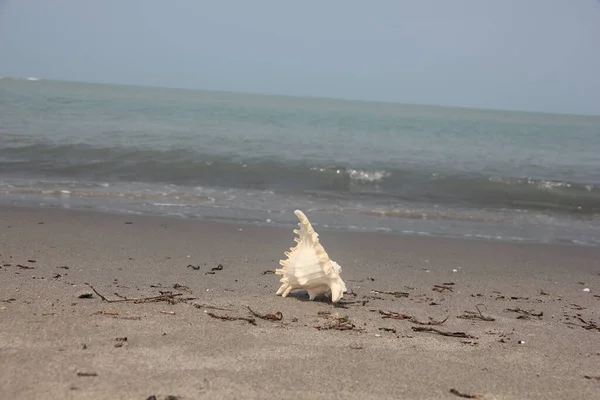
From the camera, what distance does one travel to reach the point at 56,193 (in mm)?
11047

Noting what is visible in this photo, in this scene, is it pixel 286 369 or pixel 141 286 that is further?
pixel 141 286

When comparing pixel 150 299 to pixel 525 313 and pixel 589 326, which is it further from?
pixel 589 326

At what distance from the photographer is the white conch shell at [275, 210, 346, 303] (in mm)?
4535

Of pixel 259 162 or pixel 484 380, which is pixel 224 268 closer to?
pixel 484 380

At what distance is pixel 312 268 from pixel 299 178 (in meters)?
11.1

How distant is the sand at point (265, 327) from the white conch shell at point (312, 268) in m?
0.15

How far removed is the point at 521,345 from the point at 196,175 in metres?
11.8

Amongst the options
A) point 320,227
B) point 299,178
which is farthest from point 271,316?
point 299,178

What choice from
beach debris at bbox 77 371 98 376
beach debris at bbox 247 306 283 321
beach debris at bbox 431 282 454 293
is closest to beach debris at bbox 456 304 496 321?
beach debris at bbox 431 282 454 293

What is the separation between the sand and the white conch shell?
0.48ft

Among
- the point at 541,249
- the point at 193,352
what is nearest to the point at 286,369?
the point at 193,352

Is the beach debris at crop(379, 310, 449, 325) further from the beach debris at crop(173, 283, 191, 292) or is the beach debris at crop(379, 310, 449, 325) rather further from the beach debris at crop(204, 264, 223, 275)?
the beach debris at crop(204, 264, 223, 275)

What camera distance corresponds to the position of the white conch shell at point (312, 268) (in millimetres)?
4535

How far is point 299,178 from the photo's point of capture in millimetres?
15617
